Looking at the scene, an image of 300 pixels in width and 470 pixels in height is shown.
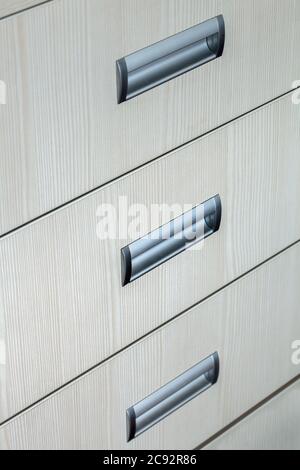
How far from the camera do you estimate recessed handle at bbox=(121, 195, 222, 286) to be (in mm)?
1097

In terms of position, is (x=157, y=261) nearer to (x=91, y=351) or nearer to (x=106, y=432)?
(x=91, y=351)

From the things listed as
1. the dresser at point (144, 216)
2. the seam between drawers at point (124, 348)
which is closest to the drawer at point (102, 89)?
the dresser at point (144, 216)

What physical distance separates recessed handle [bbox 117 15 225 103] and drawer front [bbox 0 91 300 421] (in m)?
0.10

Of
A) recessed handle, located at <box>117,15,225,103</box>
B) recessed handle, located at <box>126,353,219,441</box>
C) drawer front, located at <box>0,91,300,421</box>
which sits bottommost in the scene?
recessed handle, located at <box>126,353,219,441</box>

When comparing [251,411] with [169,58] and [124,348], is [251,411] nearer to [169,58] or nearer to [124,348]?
[124,348]

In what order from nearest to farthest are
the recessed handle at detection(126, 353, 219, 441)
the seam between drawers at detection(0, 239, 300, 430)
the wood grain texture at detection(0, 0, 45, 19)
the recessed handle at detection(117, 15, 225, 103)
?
the wood grain texture at detection(0, 0, 45, 19) < the recessed handle at detection(117, 15, 225, 103) < the seam between drawers at detection(0, 239, 300, 430) < the recessed handle at detection(126, 353, 219, 441)

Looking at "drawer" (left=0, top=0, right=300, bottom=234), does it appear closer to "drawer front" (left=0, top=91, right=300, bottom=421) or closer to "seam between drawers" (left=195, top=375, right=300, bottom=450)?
"drawer front" (left=0, top=91, right=300, bottom=421)

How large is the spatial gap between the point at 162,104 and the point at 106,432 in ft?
1.44

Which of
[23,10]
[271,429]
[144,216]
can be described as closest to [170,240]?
[144,216]

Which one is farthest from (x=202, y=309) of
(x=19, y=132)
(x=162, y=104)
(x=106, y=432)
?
(x=19, y=132)

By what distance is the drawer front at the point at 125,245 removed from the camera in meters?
1.01

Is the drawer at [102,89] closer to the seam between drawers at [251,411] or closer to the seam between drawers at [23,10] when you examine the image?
the seam between drawers at [23,10]

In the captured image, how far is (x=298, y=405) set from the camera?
1.48 meters

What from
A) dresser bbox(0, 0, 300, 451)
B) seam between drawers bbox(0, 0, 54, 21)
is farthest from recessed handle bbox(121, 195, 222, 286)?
seam between drawers bbox(0, 0, 54, 21)
